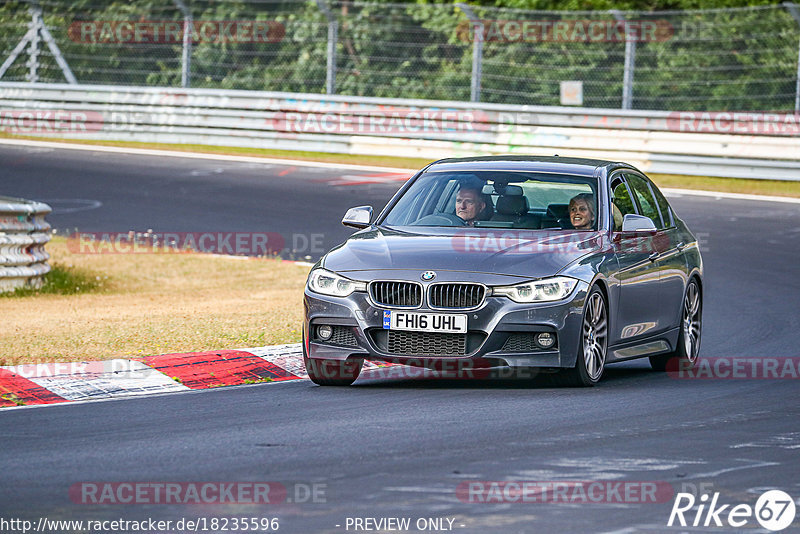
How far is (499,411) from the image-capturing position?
823 centimetres

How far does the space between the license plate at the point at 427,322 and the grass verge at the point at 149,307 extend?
2.12m

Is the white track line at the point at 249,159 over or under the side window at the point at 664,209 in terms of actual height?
under

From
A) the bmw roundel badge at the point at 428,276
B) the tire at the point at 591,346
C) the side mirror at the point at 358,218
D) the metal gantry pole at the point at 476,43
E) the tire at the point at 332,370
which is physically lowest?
the tire at the point at 332,370

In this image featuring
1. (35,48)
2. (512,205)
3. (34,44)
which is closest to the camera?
(512,205)

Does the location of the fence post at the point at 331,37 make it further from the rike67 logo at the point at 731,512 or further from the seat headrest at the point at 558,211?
the rike67 logo at the point at 731,512

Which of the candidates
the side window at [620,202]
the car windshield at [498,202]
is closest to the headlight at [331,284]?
the car windshield at [498,202]

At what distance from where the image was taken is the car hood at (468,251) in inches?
349

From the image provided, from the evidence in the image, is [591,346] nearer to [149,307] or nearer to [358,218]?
[358,218]

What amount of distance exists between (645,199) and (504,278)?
2.63 meters

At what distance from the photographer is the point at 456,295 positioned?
877 cm

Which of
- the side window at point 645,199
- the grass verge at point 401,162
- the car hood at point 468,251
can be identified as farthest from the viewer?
the grass verge at point 401,162

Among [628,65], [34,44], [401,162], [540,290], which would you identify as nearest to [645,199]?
[540,290]

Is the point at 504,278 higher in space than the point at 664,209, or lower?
lower

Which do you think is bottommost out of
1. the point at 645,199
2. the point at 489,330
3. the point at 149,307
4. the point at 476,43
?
the point at 149,307
